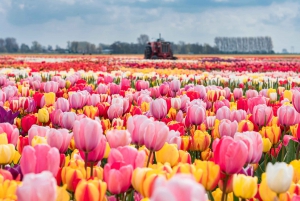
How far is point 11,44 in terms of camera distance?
120 meters

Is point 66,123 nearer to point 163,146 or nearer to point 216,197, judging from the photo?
point 163,146

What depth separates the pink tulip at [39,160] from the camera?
147 centimetres

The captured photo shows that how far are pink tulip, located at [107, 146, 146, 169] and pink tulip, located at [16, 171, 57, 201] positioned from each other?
1.54 ft

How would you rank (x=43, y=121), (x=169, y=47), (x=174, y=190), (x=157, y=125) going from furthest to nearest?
(x=169, y=47)
(x=43, y=121)
(x=157, y=125)
(x=174, y=190)

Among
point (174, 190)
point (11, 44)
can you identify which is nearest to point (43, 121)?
point (174, 190)

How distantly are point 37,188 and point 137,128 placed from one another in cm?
96

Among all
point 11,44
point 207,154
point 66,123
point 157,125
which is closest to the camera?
point 157,125

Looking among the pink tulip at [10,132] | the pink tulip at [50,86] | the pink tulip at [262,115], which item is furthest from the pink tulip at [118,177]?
the pink tulip at [50,86]

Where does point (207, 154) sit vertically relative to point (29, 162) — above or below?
below

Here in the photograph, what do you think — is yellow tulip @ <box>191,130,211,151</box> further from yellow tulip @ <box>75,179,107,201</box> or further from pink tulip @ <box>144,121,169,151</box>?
yellow tulip @ <box>75,179,107,201</box>

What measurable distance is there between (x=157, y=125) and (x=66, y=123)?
1118 millimetres

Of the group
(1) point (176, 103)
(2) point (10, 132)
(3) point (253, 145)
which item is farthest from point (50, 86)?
(3) point (253, 145)

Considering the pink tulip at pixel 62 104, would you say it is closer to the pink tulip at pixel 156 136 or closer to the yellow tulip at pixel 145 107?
the yellow tulip at pixel 145 107

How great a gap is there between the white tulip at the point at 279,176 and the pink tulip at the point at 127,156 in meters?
0.42
